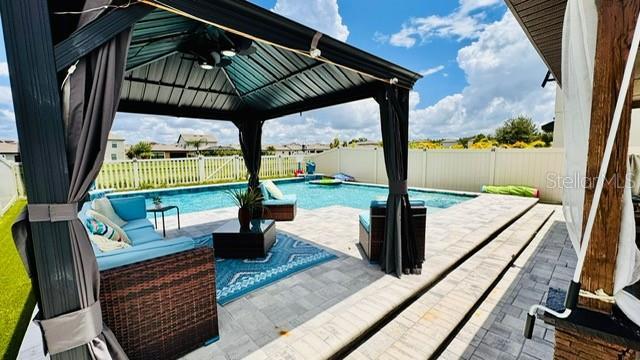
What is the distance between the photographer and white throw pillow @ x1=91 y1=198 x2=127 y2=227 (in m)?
3.94

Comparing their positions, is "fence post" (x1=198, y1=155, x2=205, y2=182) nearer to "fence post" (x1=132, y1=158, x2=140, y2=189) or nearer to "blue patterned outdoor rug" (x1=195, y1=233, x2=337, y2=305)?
"fence post" (x1=132, y1=158, x2=140, y2=189)

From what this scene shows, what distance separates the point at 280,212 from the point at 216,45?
144 inches

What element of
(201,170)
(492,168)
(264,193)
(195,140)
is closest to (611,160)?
(264,193)

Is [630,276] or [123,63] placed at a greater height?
[123,63]

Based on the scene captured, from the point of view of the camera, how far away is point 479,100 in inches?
1061

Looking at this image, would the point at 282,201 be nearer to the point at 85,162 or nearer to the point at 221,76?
the point at 221,76

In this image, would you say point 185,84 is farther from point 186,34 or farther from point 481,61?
point 481,61

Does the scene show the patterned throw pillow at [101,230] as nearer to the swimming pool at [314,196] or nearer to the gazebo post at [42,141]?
the gazebo post at [42,141]

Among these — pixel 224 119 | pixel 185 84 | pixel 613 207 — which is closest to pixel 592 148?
pixel 613 207

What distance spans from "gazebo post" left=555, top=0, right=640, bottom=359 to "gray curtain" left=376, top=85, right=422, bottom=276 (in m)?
2.03

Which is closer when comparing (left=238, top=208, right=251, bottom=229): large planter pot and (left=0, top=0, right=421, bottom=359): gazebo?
(left=0, top=0, right=421, bottom=359): gazebo

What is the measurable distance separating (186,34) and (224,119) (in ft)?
8.94

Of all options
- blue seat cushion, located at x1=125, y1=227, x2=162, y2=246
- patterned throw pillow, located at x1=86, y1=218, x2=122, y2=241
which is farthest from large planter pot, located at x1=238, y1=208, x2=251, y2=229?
patterned throw pillow, located at x1=86, y1=218, x2=122, y2=241

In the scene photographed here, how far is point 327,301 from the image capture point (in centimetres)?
275
